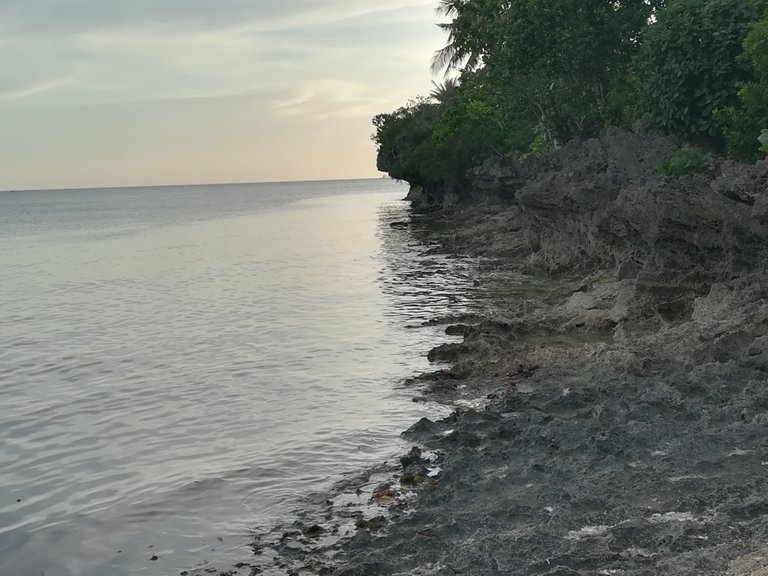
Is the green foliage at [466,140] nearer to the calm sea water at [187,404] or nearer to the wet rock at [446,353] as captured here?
the calm sea water at [187,404]

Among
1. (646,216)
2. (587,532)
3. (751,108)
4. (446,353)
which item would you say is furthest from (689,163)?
(587,532)

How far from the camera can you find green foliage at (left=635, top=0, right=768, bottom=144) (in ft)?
66.4

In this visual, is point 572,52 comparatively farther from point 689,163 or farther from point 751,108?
point 689,163

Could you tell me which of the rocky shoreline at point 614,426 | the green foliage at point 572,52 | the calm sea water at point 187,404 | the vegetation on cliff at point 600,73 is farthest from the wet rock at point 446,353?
the green foliage at point 572,52

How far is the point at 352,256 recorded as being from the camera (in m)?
33.3

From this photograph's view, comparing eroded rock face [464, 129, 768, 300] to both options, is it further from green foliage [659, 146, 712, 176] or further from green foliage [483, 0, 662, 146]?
green foliage [483, 0, 662, 146]

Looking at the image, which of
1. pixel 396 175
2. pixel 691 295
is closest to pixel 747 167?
pixel 691 295

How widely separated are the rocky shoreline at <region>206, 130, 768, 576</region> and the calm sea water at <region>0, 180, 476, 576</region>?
3.11 feet

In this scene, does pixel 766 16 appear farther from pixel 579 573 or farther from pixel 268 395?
pixel 579 573

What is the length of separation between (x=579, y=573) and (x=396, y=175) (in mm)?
67085

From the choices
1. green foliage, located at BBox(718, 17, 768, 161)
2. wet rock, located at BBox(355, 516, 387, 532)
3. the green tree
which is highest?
the green tree

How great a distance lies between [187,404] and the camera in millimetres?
11062

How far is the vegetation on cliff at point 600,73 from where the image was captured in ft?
66.1

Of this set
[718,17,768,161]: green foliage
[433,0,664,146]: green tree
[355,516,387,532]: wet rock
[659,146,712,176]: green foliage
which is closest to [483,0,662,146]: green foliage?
[433,0,664,146]: green tree
